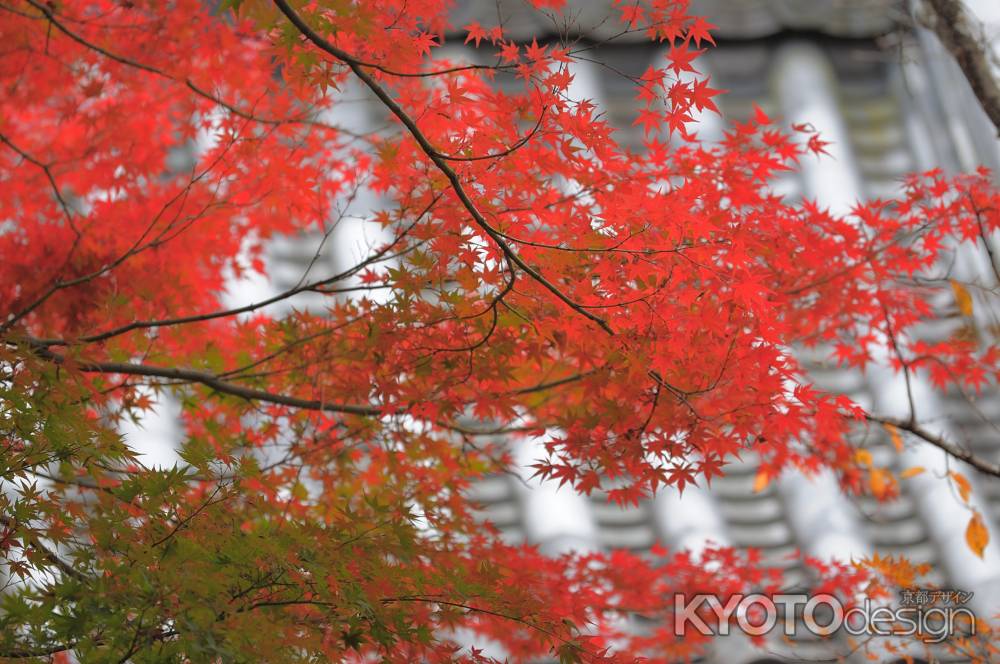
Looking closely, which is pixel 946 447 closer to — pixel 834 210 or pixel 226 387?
pixel 226 387

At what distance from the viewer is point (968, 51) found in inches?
154

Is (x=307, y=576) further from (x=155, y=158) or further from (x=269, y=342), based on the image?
(x=155, y=158)

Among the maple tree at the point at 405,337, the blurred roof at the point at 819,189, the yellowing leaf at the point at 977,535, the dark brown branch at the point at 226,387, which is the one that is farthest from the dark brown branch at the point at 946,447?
the blurred roof at the point at 819,189

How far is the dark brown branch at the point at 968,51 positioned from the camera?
3.85 metres

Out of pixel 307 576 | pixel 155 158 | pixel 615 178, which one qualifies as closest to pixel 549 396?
pixel 615 178

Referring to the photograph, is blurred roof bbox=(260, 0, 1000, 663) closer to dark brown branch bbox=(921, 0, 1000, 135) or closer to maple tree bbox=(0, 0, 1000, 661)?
dark brown branch bbox=(921, 0, 1000, 135)

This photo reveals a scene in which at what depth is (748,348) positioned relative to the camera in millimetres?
2910

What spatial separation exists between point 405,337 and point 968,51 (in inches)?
104

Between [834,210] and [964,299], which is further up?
[834,210]

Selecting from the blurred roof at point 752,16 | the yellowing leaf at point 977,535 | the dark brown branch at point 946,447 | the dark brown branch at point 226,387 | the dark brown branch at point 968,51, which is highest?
the blurred roof at point 752,16

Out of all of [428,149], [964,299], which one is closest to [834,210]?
[964,299]

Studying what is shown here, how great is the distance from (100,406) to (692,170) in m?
2.40

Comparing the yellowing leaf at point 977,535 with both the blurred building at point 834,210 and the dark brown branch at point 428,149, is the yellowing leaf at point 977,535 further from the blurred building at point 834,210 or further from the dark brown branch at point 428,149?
the dark brown branch at point 428,149

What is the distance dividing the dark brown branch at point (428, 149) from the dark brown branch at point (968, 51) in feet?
6.90
